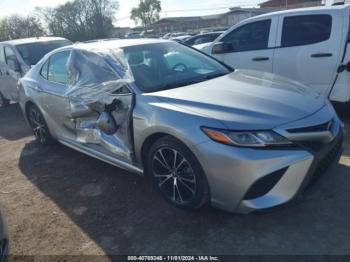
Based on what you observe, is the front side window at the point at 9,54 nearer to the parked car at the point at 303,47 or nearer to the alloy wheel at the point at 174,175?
the parked car at the point at 303,47

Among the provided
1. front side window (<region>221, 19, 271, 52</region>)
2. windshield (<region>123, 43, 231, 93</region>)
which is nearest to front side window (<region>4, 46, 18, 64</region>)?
front side window (<region>221, 19, 271, 52</region>)

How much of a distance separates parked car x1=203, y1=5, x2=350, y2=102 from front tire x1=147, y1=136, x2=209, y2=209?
300 cm

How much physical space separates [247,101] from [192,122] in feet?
1.79

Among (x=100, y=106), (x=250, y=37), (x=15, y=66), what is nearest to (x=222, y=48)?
(x=250, y=37)

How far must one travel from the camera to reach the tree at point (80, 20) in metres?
47.7

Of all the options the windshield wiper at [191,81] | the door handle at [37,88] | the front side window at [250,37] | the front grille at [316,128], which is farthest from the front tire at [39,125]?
the front grille at [316,128]

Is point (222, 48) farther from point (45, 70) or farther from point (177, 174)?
point (177, 174)

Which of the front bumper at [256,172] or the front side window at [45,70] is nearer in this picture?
the front bumper at [256,172]

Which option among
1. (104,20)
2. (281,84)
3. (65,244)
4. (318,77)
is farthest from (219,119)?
(104,20)

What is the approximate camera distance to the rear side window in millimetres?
4742

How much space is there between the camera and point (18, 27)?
4581 cm

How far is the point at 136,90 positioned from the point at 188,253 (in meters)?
1.53

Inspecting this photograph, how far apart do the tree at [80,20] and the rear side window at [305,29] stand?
147 ft

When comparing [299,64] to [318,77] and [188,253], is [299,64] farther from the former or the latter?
[188,253]
